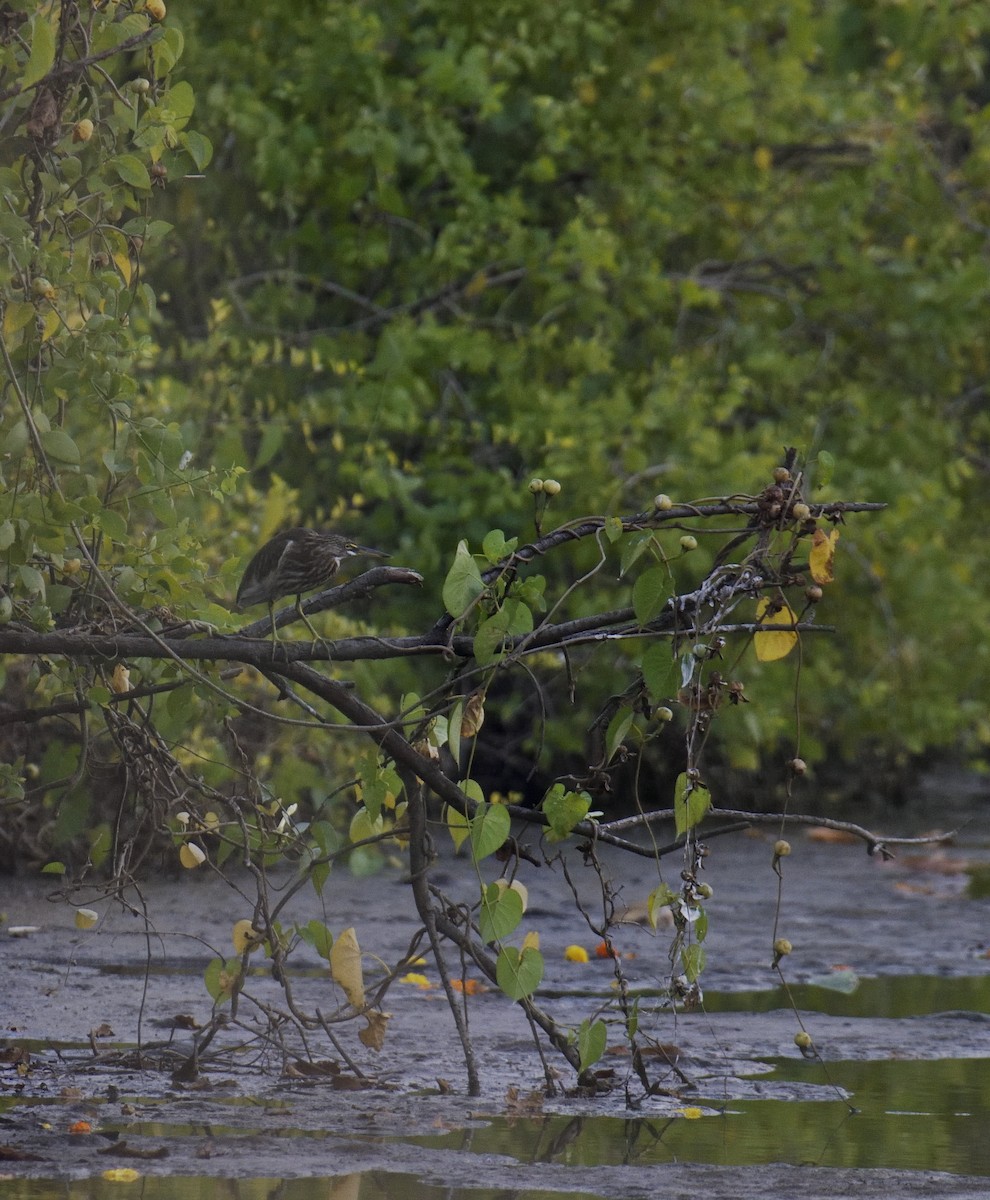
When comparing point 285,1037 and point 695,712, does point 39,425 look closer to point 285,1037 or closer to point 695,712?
point 695,712

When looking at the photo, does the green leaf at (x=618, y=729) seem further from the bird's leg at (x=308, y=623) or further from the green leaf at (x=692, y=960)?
the bird's leg at (x=308, y=623)

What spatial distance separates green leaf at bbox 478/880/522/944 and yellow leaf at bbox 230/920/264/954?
622 millimetres

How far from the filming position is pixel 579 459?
8773 millimetres

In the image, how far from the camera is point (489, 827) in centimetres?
371

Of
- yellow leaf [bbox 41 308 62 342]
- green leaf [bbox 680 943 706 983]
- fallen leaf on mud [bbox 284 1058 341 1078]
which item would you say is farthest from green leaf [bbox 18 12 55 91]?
fallen leaf on mud [bbox 284 1058 341 1078]

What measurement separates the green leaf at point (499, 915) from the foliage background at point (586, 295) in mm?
3531

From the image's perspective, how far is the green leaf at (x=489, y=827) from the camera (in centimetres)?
368

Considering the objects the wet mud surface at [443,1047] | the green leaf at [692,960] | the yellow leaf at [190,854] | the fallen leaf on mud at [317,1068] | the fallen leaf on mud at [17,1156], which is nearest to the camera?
the fallen leaf on mud at [17,1156]

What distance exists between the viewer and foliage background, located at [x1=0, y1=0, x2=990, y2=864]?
8.65m

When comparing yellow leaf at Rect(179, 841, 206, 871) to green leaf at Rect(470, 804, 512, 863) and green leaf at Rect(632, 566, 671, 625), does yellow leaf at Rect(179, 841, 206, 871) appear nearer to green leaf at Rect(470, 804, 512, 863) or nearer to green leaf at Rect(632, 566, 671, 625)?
green leaf at Rect(470, 804, 512, 863)

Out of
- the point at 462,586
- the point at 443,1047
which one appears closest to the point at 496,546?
the point at 462,586

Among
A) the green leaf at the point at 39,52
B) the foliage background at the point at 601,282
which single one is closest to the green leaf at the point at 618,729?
the green leaf at the point at 39,52

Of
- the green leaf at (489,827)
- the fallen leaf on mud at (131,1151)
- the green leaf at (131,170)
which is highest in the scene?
the green leaf at (131,170)

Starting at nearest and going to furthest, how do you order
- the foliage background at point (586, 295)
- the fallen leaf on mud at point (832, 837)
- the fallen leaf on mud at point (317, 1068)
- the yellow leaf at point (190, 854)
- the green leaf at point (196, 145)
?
the green leaf at point (196, 145) → the yellow leaf at point (190, 854) → the fallen leaf on mud at point (317, 1068) → the foliage background at point (586, 295) → the fallen leaf on mud at point (832, 837)
